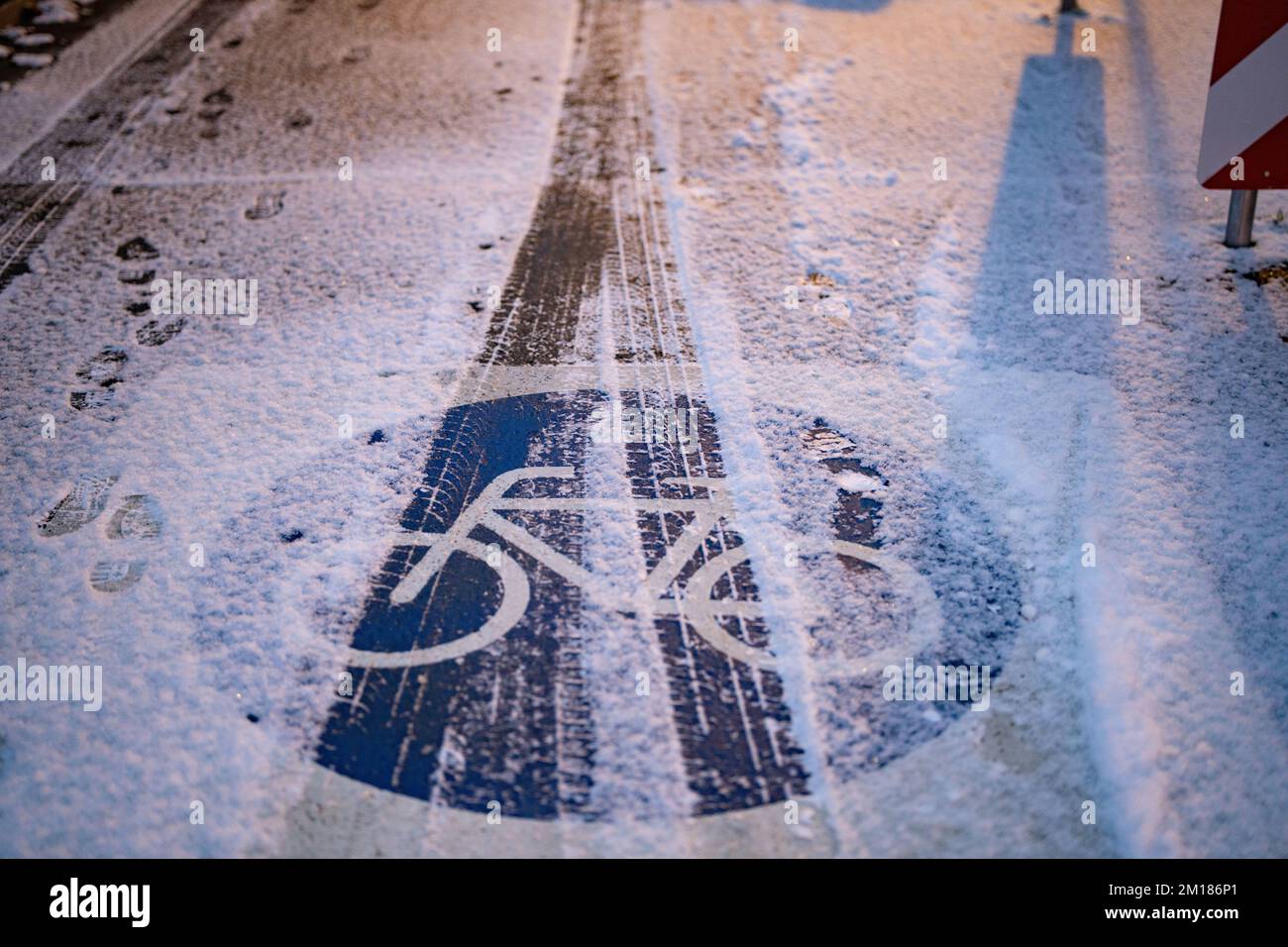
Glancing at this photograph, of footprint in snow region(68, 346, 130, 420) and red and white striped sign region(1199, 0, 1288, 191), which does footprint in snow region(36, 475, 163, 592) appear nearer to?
footprint in snow region(68, 346, 130, 420)

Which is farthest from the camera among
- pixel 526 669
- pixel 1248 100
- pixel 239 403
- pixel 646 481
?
pixel 1248 100

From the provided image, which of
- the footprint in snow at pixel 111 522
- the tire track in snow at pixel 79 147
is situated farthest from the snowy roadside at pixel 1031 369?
the tire track in snow at pixel 79 147

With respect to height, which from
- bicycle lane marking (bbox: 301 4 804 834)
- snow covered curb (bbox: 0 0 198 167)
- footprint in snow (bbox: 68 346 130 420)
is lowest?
A: bicycle lane marking (bbox: 301 4 804 834)

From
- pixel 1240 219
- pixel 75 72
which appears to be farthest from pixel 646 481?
pixel 75 72

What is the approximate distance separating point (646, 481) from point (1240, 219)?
3055 millimetres

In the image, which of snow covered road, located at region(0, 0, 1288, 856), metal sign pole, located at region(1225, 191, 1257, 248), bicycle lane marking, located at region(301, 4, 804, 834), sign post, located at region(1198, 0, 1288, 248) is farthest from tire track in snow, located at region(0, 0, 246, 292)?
metal sign pole, located at region(1225, 191, 1257, 248)

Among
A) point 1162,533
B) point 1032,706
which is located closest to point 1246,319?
point 1162,533

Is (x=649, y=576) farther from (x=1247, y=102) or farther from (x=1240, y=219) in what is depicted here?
(x=1240, y=219)

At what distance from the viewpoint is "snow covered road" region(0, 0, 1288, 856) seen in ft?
7.92

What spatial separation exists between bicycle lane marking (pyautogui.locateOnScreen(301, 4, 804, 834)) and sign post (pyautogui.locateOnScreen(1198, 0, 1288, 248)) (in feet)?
7.47

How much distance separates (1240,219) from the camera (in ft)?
14.3

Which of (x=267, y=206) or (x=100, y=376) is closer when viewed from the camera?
(x=100, y=376)

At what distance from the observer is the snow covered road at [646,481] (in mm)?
2414

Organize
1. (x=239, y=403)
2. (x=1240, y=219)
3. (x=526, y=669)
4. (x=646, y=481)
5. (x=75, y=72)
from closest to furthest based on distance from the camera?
(x=526, y=669), (x=646, y=481), (x=239, y=403), (x=1240, y=219), (x=75, y=72)
